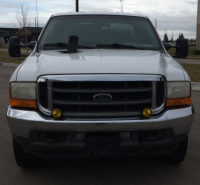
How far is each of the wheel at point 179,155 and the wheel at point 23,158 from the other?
155 centimetres

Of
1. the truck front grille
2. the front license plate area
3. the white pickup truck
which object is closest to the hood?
the white pickup truck

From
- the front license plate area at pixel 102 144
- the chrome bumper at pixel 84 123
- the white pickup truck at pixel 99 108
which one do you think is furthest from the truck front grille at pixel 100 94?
the front license plate area at pixel 102 144

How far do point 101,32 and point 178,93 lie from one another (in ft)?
5.91

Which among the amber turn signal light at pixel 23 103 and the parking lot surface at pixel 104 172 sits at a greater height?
the amber turn signal light at pixel 23 103

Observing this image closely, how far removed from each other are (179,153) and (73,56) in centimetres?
167

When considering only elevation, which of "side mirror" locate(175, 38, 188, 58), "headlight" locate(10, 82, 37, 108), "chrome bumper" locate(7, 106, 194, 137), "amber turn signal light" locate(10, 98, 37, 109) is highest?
"side mirror" locate(175, 38, 188, 58)

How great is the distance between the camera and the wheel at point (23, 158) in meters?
Result: 3.76

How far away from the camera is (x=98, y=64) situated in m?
3.44

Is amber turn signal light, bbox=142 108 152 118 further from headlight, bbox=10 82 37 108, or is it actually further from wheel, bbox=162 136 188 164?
headlight, bbox=10 82 37 108

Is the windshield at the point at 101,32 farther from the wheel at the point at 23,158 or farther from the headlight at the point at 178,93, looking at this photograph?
the wheel at the point at 23,158

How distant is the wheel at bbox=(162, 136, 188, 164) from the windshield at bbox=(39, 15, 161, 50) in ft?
4.56

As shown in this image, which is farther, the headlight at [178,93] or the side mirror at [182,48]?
the side mirror at [182,48]

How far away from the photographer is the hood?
3.31 metres

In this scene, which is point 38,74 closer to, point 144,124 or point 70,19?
point 144,124
